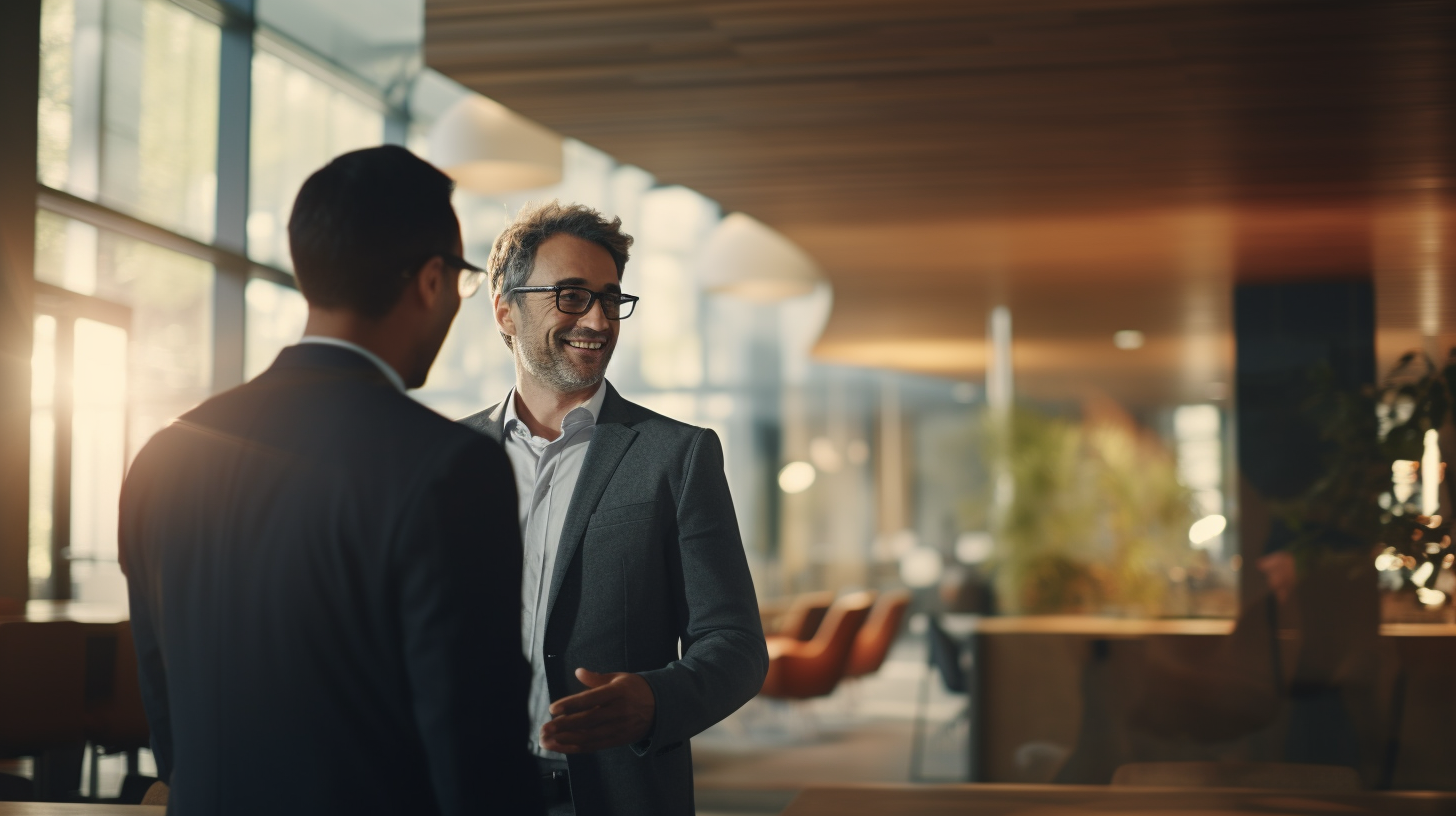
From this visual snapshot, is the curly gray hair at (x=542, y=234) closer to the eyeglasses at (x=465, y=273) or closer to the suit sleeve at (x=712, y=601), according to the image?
the suit sleeve at (x=712, y=601)

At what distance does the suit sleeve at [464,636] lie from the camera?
1.08 metres

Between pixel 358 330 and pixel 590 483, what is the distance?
718 millimetres

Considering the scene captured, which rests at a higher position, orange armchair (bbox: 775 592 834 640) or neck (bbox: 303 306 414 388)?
neck (bbox: 303 306 414 388)

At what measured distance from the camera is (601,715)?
1502mm

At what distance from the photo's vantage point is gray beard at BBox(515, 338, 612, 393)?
2.02 metres

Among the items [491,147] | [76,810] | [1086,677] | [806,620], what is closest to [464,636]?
[76,810]

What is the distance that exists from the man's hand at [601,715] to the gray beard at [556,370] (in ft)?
1.93

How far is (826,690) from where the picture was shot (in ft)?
28.7

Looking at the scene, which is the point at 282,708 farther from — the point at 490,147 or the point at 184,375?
the point at 184,375

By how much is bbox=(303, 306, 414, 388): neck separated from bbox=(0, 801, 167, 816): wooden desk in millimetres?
1039

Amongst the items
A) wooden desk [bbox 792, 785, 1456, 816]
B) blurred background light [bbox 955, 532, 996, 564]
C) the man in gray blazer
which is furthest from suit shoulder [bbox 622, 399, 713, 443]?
blurred background light [bbox 955, 532, 996, 564]

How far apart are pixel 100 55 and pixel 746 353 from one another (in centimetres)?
736

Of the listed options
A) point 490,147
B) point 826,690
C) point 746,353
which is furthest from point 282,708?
point 746,353

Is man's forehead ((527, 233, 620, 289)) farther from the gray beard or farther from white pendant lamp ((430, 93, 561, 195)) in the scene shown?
white pendant lamp ((430, 93, 561, 195))
